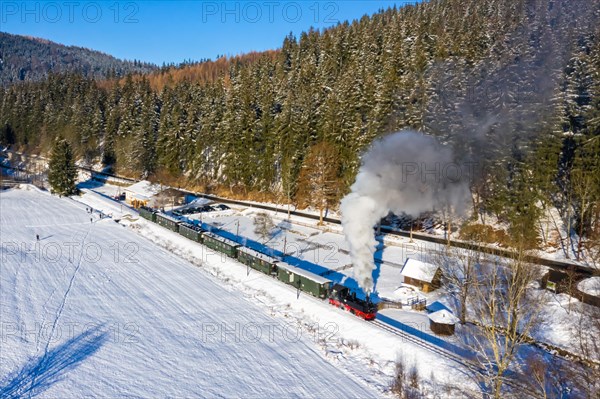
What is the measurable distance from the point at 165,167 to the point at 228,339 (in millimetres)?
55385

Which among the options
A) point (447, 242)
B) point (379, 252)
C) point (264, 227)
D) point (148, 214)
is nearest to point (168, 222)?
point (148, 214)

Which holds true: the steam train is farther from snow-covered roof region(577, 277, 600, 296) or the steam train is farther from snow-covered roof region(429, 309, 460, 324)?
snow-covered roof region(577, 277, 600, 296)

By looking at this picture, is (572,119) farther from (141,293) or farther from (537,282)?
(141,293)

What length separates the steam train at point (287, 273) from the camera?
27.0 m

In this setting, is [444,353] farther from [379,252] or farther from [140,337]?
[140,337]

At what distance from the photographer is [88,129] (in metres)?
93.8

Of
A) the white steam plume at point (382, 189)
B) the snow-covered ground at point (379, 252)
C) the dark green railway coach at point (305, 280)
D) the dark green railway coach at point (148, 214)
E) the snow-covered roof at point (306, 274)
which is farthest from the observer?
the dark green railway coach at point (148, 214)

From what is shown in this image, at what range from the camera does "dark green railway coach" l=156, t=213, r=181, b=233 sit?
49.9 metres

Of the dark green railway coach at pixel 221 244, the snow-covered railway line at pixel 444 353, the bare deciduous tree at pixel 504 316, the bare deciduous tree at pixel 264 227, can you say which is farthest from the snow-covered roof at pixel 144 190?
the bare deciduous tree at pixel 504 316

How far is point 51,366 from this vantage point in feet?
75.3

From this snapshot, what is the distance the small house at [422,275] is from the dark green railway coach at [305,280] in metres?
7.70

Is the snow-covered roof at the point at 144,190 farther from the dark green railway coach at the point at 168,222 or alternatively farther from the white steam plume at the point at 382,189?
the white steam plume at the point at 382,189

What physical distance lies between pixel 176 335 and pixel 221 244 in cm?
1582

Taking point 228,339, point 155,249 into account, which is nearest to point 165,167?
point 155,249
